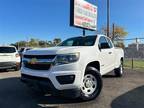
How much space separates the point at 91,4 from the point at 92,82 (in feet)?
43.7

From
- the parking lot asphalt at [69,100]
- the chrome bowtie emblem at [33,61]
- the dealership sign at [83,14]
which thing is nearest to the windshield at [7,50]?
the dealership sign at [83,14]

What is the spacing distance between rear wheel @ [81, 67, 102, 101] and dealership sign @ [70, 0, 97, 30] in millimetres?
10410

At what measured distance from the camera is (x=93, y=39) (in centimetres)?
806

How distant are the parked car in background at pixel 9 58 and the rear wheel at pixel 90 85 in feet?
27.1

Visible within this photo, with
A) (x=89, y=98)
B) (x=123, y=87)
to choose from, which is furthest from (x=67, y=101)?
(x=123, y=87)

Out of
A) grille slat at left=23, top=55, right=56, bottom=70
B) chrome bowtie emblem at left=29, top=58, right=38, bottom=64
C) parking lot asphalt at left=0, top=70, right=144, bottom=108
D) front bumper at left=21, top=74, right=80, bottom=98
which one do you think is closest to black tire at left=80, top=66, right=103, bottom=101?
parking lot asphalt at left=0, top=70, right=144, bottom=108

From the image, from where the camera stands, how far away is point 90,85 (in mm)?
6770

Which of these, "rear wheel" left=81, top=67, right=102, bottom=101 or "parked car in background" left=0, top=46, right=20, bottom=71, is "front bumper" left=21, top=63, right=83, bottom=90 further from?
→ "parked car in background" left=0, top=46, right=20, bottom=71

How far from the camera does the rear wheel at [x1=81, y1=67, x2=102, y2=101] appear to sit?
6564 millimetres

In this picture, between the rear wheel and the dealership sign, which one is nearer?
the rear wheel

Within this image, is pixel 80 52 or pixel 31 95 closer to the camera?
pixel 80 52

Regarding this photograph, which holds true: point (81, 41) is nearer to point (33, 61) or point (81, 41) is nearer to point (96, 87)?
point (96, 87)

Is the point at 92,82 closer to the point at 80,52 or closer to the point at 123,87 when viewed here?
the point at 80,52

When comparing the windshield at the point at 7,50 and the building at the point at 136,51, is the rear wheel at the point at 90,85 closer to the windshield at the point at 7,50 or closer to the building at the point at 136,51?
the windshield at the point at 7,50
